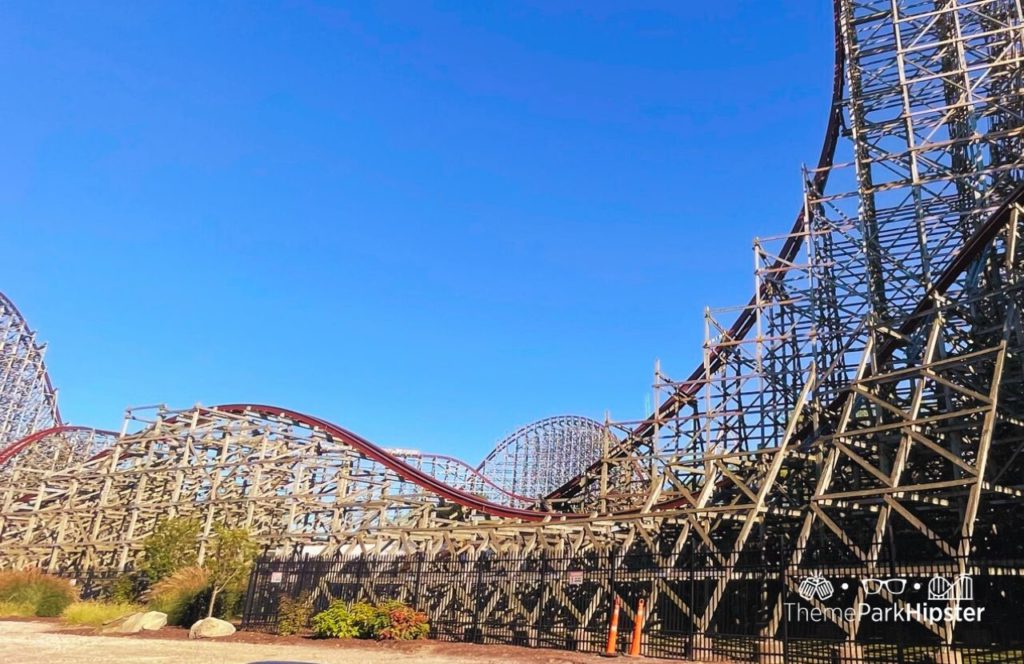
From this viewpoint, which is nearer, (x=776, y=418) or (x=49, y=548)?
(x=776, y=418)

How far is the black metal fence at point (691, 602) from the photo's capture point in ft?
36.4

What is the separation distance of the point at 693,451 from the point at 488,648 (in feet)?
33.1

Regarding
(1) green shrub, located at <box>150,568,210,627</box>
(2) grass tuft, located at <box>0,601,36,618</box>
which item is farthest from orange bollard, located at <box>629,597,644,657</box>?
(2) grass tuft, located at <box>0,601,36,618</box>

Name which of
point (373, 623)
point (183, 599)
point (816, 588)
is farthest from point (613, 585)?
point (183, 599)

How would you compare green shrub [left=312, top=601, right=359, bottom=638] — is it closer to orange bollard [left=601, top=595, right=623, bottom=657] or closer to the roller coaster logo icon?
orange bollard [left=601, top=595, right=623, bottom=657]

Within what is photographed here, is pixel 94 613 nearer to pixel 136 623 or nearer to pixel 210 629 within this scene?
pixel 136 623

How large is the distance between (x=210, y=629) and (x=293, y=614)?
1746 mm

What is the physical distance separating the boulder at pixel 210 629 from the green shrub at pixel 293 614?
1.12 m

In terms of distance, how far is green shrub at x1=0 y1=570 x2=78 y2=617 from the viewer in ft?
68.7

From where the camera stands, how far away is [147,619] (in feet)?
55.8

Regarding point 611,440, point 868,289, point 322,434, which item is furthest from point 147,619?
point 868,289

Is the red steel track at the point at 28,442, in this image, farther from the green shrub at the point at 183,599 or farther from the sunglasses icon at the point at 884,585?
the sunglasses icon at the point at 884,585

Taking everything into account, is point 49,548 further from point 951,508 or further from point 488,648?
point 951,508

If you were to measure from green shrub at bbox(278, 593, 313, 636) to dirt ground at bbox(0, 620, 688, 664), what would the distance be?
0.61 meters
